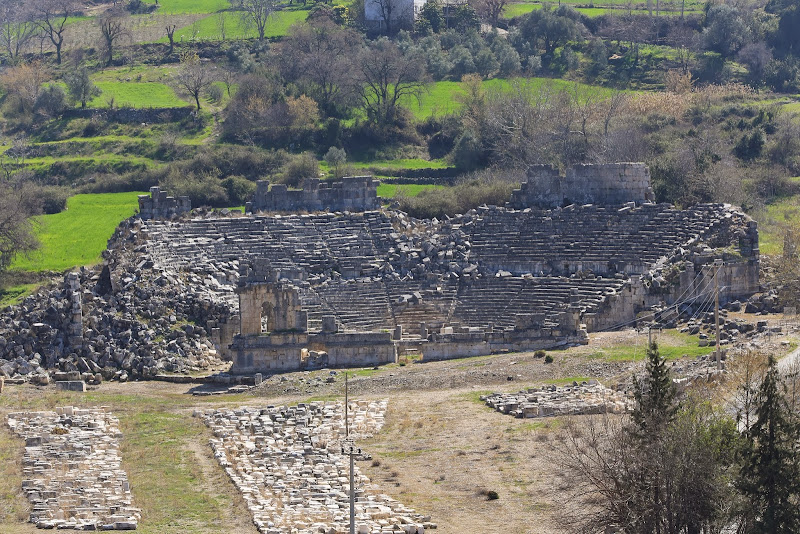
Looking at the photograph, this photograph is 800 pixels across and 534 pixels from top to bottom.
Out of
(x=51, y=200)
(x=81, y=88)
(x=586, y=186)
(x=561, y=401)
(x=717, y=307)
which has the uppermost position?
(x=81, y=88)

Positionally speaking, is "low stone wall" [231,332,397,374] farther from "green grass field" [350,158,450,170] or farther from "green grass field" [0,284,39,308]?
"green grass field" [350,158,450,170]

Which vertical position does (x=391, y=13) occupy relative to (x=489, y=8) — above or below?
below

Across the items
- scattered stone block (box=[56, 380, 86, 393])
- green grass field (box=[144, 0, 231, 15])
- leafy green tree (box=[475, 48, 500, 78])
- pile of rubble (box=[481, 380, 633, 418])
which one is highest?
green grass field (box=[144, 0, 231, 15])

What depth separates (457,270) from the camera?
58.6 meters

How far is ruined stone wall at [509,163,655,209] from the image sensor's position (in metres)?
60.9

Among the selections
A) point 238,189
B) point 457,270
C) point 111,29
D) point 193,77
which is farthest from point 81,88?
point 457,270

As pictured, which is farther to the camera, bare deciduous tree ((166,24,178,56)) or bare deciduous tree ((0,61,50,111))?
bare deciduous tree ((166,24,178,56))

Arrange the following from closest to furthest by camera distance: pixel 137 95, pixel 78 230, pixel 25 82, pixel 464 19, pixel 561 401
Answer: pixel 561 401 → pixel 78 230 → pixel 137 95 → pixel 25 82 → pixel 464 19

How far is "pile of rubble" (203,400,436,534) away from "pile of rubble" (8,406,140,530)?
260 cm

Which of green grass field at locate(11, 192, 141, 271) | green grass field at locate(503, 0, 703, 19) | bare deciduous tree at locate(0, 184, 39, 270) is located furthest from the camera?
green grass field at locate(503, 0, 703, 19)

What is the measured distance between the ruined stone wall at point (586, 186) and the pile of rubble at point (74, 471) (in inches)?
804

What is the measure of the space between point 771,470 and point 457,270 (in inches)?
1055

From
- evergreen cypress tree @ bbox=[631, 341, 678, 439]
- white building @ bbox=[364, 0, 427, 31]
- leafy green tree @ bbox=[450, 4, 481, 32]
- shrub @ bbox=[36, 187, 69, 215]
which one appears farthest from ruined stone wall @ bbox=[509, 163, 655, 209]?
leafy green tree @ bbox=[450, 4, 481, 32]

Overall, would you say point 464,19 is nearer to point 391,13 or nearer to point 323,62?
point 391,13
